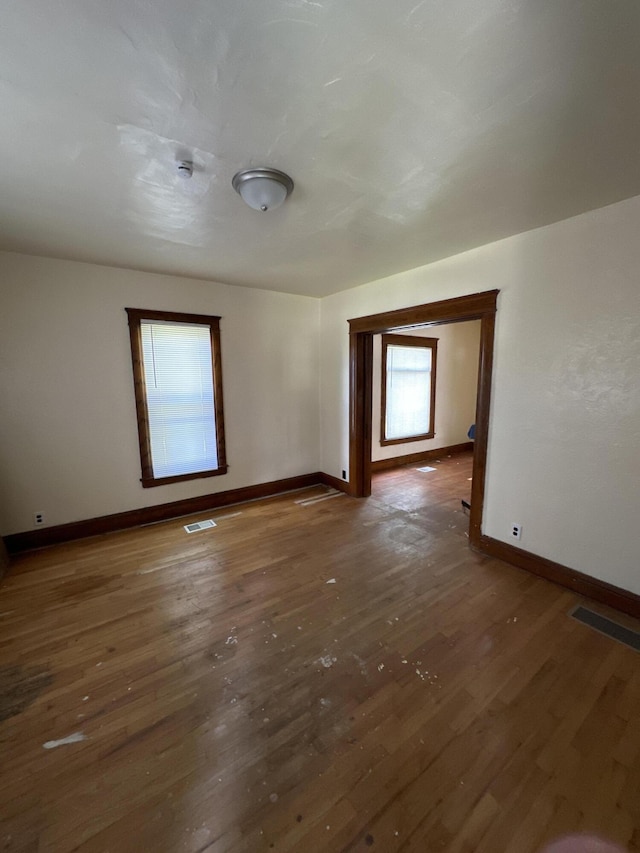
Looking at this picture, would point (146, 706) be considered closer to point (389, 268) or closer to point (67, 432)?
point (67, 432)

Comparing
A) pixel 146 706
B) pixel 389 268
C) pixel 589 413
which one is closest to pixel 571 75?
pixel 589 413

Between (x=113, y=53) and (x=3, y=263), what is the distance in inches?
101

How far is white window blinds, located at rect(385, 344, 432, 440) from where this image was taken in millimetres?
5477

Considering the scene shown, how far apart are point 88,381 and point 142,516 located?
146cm

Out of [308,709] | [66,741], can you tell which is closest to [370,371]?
[308,709]

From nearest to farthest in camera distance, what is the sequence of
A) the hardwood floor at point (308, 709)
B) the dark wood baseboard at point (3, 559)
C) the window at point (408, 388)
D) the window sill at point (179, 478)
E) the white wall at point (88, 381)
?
the hardwood floor at point (308, 709) → the dark wood baseboard at point (3, 559) → the white wall at point (88, 381) → the window sill at point (179, 478) → the window at point (408, 388)

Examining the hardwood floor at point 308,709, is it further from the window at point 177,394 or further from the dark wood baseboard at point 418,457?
the dark wood baseboard at point 418,457

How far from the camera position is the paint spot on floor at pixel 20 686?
158 cm

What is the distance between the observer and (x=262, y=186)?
171cm

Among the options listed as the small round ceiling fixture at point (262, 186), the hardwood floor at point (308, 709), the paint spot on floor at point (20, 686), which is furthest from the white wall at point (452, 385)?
the paint spot on floor at point (20, 686)

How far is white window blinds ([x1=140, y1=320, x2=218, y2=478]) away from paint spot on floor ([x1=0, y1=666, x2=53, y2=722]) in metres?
1.97

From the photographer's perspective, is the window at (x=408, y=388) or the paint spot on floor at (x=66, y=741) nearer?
the paint spot on floor at (x=66, y=741)

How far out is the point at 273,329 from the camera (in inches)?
164

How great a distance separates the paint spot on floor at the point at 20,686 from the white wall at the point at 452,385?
4.58m
